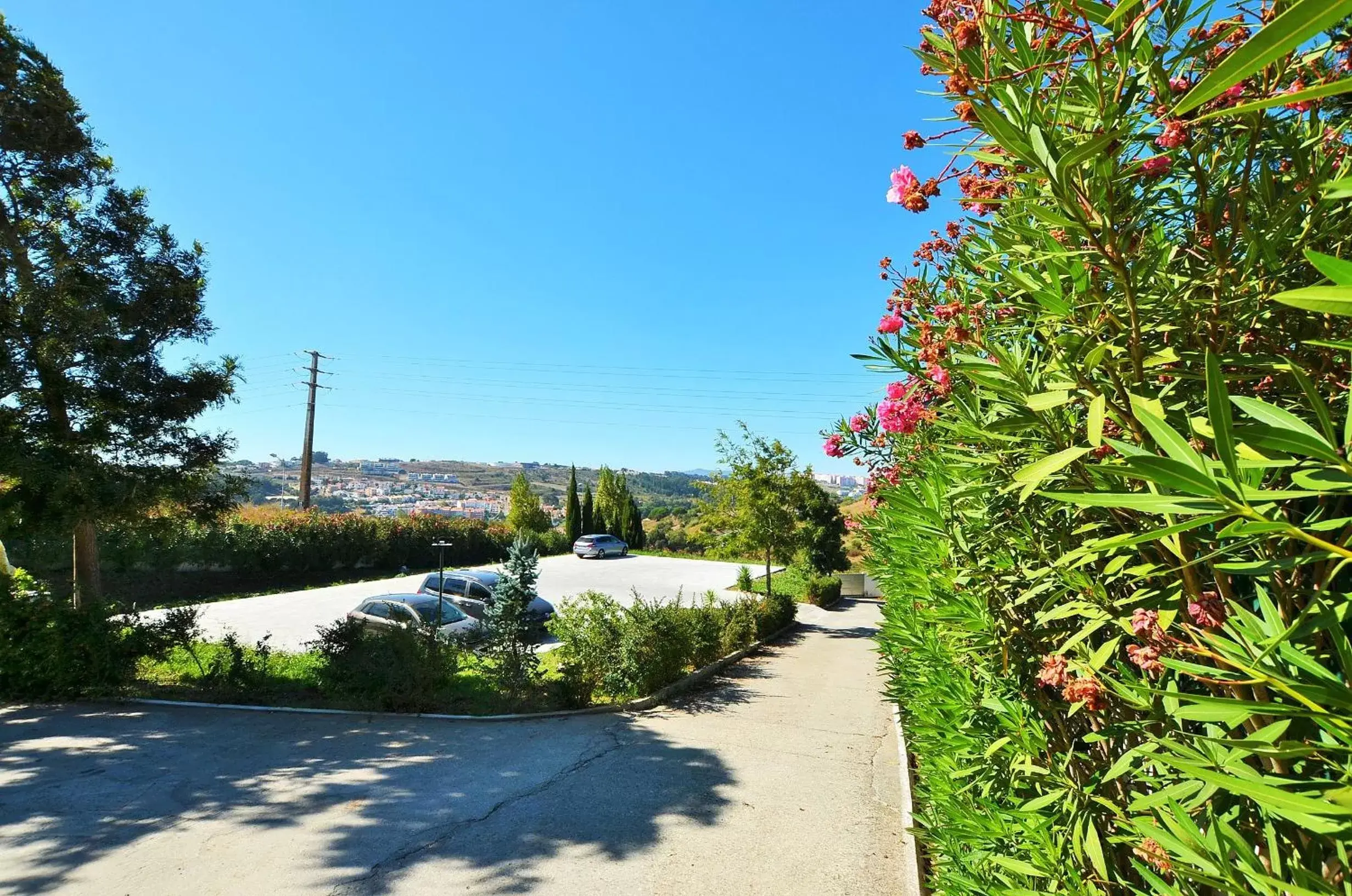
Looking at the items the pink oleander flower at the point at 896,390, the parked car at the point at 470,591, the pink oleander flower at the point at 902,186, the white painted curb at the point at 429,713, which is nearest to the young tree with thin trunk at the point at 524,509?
the parked car at the point at 470,591

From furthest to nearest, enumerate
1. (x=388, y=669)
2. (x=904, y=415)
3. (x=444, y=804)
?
(x=388, y=669) → (x=444, y=804) → (x=904, y=415)

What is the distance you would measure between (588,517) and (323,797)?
1413 inches

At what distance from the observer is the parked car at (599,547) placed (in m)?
33.1

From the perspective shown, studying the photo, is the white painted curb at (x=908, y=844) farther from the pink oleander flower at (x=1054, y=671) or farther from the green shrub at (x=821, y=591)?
the green shrub at (x=821, y=591)

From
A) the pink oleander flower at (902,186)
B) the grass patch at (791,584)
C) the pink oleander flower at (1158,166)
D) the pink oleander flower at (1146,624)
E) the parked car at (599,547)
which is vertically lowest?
the grass patch at (791,584)

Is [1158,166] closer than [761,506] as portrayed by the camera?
Yes

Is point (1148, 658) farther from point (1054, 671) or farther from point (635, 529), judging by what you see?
point (635, 529)

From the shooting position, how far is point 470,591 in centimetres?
1476

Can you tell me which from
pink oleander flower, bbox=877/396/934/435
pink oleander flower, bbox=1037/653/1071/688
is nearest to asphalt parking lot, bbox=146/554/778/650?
pink oleander flower, bbox=877/396/934/435

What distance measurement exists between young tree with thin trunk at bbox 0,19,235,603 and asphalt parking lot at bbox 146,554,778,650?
10.5ft

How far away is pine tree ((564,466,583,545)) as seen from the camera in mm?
40156

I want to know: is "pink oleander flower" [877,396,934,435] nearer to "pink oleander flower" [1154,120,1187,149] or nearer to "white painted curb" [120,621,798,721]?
"pink oleander flower" [1154,120,1187,149]

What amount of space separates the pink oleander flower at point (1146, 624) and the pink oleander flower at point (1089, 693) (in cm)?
24

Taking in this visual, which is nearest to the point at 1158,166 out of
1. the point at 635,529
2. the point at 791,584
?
the point at 791,584
